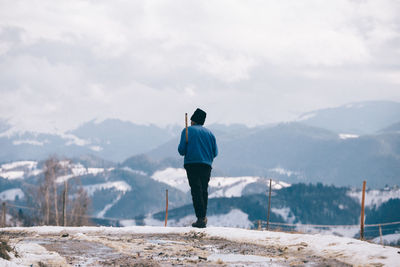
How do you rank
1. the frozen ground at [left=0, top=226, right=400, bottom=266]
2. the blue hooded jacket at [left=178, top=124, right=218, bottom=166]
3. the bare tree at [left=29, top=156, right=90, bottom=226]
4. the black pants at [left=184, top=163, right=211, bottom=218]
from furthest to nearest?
1. the bare tree at [left=29, top=156, right=90, bottom=226]
2. the blue hooded jacket at [left=178, top=124, right=218, bottom=166]
3. the black pants at [left=184, top=163, right=211, bottom=218]
4. the frozen ground at [left=0, top=226, right=400, bottom=266]

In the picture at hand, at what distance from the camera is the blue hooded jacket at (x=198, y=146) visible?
42.8 ft

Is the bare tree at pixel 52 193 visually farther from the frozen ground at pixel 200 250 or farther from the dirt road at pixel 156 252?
the dirt road at pixel 156 252

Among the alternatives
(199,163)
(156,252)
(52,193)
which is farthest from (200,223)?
(52,193)

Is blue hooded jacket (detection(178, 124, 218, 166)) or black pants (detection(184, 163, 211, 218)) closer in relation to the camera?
black pants (detection(184, 163, 211, 218))

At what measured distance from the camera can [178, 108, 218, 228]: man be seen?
12.8 meters

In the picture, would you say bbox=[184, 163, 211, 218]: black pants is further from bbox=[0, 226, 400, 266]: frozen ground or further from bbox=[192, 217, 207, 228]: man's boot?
bbox=[0, 226, 400, 266]: frozen ground

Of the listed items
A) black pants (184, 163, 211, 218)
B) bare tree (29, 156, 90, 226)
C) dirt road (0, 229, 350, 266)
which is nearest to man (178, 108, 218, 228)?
Result: black pants (184, 163, 211, 218)

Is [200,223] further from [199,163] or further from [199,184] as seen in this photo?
[199,163]

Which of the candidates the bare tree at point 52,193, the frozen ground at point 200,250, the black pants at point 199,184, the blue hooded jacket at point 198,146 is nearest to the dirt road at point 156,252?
the frozen ground at point 200,250

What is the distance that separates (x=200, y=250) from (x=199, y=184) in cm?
369

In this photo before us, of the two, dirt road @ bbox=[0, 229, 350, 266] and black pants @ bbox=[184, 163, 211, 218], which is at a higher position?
black pants @ bbox=[184, 163, 211, 218]

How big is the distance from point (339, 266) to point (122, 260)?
10.1 ft

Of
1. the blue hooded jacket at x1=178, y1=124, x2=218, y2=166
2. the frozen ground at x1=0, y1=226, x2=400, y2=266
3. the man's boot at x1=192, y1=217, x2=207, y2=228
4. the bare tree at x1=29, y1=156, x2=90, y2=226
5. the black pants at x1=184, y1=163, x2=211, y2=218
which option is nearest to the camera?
the frozen ground at x1=0, y1=226, x2=400, y2=266

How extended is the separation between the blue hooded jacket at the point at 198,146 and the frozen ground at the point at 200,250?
6.15 feet
